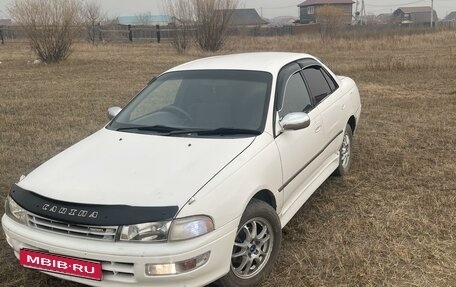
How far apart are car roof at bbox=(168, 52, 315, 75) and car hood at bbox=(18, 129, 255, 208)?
3.05ft

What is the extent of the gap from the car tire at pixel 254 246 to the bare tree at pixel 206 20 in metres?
20.7

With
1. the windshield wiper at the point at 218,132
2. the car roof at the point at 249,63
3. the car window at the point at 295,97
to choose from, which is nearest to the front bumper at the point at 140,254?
the windshield wiper at the point at 218,132

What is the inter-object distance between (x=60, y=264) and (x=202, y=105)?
1671mm

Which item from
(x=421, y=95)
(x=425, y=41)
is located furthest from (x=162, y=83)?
(x=425, y=41)

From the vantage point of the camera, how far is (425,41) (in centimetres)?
2536

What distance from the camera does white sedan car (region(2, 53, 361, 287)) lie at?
250 cm

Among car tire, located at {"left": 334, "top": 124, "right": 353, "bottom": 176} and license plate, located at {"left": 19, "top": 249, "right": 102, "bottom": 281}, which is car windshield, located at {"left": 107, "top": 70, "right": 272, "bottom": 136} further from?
car tire, located at {"left": 334, "top": 124, "right": 353, "bottom": 176}

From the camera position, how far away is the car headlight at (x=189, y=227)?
2.48 meters

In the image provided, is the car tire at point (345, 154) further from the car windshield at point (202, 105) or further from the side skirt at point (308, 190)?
the car windshield at point (202, 105)

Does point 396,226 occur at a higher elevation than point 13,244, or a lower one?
lower

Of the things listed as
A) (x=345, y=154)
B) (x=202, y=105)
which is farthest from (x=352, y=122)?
(x=202, y=105)

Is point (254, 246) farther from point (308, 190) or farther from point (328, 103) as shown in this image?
point (328, 103)

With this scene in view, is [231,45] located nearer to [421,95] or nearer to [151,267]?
[421,95]

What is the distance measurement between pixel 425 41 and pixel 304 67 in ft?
77.7
